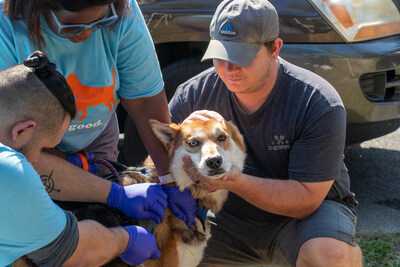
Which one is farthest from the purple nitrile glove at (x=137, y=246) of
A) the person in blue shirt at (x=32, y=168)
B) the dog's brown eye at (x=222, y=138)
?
the dog's brown eye at (x=222, y=138)

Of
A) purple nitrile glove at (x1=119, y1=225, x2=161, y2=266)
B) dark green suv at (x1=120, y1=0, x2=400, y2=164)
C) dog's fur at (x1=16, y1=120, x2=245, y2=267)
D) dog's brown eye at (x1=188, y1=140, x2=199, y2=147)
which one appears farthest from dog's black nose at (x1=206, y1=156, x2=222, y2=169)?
dark green suv at (x1=120, y1=0, x2=400, y2=164)

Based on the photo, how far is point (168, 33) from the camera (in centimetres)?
381

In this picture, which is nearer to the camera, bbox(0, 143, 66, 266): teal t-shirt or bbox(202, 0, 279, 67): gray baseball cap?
bbox(0, 143, 66, 266): teal t-shirt

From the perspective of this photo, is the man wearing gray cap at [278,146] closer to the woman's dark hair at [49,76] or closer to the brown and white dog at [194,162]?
the brown and white dog at [194,162]

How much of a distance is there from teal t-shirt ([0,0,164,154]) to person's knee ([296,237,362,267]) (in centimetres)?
114

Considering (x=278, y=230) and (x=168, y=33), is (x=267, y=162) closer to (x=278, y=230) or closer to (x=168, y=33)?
(x=278, y=230)

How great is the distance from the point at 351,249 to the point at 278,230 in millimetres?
453

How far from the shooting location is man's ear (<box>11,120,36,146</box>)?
5.87 feet

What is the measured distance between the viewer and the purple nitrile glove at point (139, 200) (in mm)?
2488

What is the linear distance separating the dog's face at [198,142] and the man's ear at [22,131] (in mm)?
927

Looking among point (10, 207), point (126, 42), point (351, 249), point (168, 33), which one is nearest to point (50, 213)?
point (10, 207)

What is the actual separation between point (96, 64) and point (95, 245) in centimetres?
85

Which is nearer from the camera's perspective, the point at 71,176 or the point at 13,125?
the point at 13,125

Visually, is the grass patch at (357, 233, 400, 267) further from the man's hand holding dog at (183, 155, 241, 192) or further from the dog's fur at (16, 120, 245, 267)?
the man's hand holding dog at (183, 155, 241, 192)
